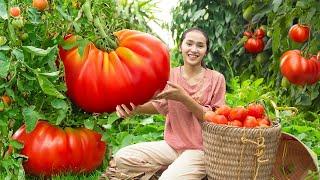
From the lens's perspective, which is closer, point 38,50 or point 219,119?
point 38,50

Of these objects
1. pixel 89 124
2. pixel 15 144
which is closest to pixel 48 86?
pixel 89 124

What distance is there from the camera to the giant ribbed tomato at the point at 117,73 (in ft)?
6.81

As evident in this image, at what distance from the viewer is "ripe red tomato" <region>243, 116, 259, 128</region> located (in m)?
2.67

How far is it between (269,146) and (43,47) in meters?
0.92

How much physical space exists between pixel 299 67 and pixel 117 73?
1.54 meters

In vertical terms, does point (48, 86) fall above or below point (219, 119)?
above

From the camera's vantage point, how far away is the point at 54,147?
293cm

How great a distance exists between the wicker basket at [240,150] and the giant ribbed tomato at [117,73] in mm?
579

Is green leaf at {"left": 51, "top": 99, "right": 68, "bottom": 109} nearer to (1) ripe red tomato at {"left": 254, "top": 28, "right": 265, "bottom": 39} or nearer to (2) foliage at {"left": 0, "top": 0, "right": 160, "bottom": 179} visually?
(2) foliage at {"left": 0, "top": 0, "right": 160, "bottom": 179}

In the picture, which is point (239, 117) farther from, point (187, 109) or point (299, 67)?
point (299, 67)

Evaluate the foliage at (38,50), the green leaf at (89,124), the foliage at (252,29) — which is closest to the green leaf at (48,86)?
the foliage at (38,50)

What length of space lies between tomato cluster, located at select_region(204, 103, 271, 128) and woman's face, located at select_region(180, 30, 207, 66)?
0.30 m

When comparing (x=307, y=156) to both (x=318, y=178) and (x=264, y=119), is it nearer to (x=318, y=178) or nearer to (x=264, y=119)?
(x=318, y=178)

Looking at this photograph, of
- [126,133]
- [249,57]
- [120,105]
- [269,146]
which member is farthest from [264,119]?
[249,57]
